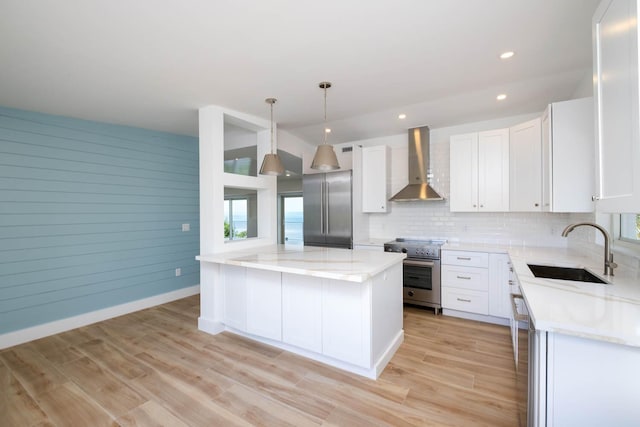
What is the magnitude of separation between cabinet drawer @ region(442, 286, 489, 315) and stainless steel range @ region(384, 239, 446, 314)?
0.10 metres

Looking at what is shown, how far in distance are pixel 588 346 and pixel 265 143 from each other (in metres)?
3.54

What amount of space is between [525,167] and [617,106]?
2.11m

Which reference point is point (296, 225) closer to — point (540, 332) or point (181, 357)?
point (181, 357)

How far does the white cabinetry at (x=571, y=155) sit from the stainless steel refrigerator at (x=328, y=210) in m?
2.45

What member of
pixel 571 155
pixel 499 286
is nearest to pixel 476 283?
pixel 499 286

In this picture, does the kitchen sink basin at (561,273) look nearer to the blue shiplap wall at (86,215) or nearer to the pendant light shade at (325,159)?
the pendant light shade at (325,159)

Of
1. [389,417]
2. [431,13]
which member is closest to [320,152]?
[431,13]

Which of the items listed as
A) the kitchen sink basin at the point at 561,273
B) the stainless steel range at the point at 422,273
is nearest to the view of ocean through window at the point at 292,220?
the stainless steel range at the point at 422,273

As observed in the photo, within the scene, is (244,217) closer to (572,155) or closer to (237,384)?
(237,384)

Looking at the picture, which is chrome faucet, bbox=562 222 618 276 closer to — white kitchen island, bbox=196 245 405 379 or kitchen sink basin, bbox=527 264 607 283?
kitchen sink basin, bbox=527 264 607 283

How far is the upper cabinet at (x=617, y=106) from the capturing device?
1.13m

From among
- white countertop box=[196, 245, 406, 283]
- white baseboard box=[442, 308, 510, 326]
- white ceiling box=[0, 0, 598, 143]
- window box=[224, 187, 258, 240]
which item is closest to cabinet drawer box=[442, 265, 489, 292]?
white baseboard box=[442, 308, 510, 326]

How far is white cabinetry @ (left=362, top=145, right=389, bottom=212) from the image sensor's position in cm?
422

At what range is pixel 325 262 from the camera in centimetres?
238
